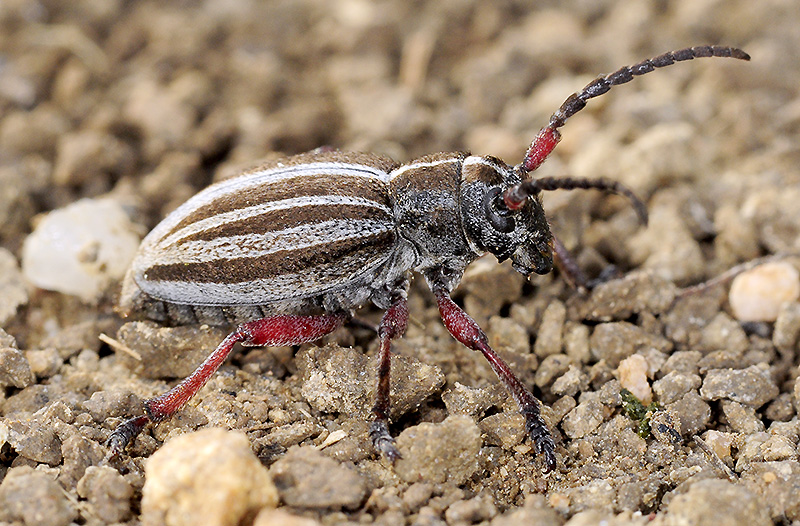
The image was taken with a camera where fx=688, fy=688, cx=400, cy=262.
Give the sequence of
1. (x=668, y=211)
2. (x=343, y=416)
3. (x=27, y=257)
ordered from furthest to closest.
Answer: (x=668, y=211) < (x=27, y=257) < (x=343, y=416)

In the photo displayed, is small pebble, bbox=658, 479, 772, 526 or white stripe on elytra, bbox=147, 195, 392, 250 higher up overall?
white stripe on elytra, bbox=147, 195, 392, 250

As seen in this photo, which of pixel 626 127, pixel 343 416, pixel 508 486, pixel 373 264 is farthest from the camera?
pixel 626 127

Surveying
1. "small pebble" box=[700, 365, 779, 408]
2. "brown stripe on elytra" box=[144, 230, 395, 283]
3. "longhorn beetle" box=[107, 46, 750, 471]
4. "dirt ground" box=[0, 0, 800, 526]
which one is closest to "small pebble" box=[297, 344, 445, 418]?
"dirt ground" box=[0, 0, 800, 526]

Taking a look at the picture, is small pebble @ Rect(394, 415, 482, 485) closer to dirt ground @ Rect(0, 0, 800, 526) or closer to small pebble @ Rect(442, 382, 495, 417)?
dirt ground @ Rect(0, 0, 800, 526)

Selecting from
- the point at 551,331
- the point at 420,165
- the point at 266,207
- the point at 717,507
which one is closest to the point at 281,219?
the point at 266,207

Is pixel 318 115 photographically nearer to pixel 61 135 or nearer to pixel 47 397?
pixel 61 135

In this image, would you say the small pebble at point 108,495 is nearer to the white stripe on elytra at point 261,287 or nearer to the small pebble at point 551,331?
the white stripe on elytra at point 261,287

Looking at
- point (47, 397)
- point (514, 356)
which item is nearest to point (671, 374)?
point (514, 356)
